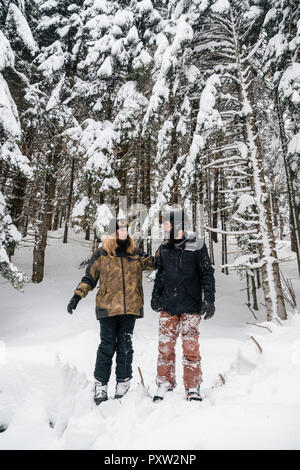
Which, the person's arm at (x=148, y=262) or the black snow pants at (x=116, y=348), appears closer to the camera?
the black snow pants at (x=116, y=348)

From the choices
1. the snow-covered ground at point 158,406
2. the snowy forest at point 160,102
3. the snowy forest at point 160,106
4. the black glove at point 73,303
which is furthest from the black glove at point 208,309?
the snowy forest at point 160,102

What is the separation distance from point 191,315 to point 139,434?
1384 millimetres

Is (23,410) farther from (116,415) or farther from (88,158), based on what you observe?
(88,158)

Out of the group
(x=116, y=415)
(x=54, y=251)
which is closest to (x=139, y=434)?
(x=116, y=415)

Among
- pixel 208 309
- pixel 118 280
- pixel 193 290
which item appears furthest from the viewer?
pixel 118 280

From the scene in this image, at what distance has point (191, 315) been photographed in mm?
3301

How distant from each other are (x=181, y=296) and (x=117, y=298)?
82 centimetres

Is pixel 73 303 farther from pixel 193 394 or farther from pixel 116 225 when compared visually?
pixel 193 394

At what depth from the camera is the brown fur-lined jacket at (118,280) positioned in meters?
3.38

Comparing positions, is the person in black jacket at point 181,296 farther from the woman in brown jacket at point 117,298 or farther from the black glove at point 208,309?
the woman in brown jacket at point 117,298

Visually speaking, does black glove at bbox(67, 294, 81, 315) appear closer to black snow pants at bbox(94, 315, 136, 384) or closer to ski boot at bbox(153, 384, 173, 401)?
black snow pants at bbox(94, 315, 136, 384)

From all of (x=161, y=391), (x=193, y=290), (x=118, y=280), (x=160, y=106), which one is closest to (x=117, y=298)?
(x=118, y=280)

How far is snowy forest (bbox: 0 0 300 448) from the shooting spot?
6934 mm

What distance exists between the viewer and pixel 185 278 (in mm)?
3375
